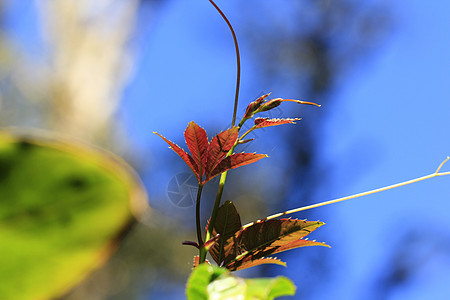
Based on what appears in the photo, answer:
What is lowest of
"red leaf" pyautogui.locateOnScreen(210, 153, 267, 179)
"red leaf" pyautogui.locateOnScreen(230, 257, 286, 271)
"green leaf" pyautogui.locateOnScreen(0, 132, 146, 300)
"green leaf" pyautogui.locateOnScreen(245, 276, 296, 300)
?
"green leaf" pyautogui.locateOnScreen(245, 276, 296, 300)

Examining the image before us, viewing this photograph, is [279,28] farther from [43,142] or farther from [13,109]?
[43,142]

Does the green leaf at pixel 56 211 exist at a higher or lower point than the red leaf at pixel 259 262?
lower

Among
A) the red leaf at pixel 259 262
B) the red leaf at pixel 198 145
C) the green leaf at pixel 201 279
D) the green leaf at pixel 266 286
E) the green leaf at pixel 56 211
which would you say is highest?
the red leaf at pixel 198 145

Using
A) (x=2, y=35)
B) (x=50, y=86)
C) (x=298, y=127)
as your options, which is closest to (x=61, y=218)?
(x=298, y=127)
